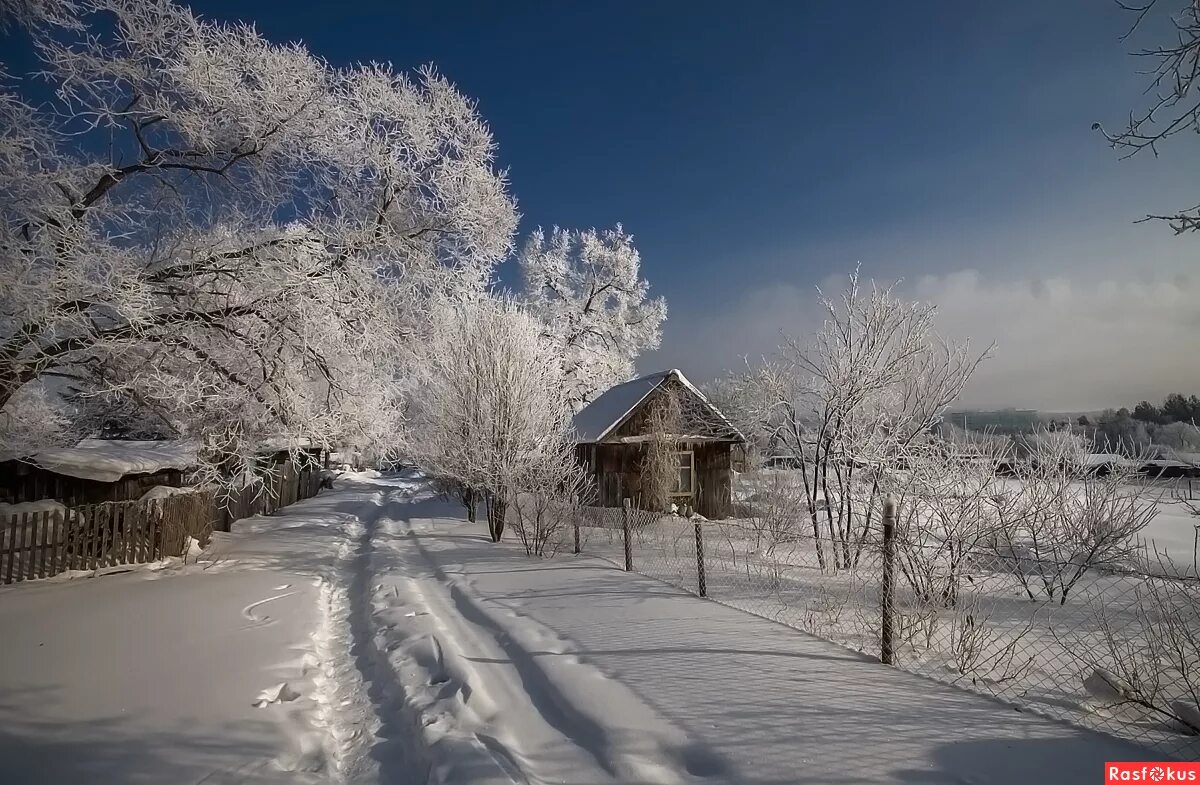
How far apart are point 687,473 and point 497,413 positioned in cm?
850

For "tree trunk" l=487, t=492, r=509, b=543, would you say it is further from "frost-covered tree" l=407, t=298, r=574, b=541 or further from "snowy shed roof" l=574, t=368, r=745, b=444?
"snowy shed roof" l=574, t=368, r=745, b=444

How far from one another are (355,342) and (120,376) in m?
3.37

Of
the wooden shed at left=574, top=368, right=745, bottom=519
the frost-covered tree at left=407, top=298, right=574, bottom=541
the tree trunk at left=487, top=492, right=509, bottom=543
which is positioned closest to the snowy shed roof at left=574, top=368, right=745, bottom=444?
the wooden shed at left=574, top=368, right=745, bottom=519

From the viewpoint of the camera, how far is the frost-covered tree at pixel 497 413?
43.2ft

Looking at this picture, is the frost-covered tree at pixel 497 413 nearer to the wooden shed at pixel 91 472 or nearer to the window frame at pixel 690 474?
the window frame at pixel 690 474

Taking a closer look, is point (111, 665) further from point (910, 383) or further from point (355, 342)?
point (910, 383)

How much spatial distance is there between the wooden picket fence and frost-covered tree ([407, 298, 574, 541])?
560 centimetres

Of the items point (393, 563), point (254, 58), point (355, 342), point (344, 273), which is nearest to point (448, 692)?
point (355, 342)

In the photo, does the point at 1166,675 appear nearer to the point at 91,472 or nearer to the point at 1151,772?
the point at 1151,772

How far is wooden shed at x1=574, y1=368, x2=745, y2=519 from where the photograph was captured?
18953 millimetres

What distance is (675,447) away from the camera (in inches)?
753

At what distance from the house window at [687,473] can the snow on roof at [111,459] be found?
13988 millimetres

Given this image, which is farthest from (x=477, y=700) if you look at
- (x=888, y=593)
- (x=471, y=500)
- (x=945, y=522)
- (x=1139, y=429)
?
(x=471, y=500)

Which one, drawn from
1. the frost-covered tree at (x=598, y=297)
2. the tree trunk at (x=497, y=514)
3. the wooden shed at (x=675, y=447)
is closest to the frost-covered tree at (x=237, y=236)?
the tree trunk at (x=497, y=514)
